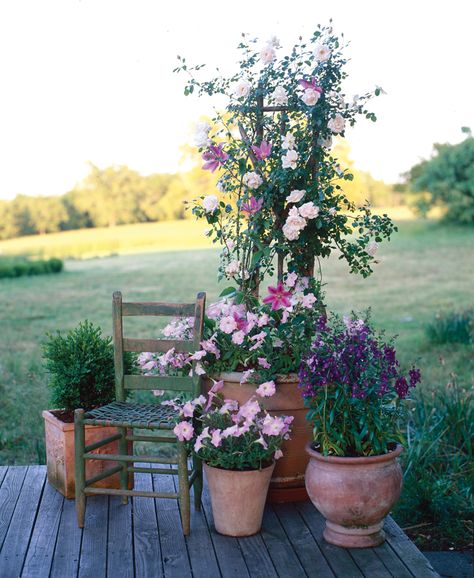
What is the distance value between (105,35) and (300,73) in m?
13.0

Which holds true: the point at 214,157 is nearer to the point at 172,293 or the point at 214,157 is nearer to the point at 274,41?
the point at 274,41

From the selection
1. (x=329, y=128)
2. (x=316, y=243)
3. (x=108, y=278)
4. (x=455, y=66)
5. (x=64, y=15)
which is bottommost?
(x=108, y=278)

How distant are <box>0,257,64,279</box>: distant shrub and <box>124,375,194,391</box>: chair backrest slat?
554 inches

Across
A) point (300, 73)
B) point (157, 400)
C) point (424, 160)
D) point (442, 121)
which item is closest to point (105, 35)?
point (442, 121)

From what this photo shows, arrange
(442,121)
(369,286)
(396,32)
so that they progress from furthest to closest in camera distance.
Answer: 1. (442,121)
2. (369,286)
3. (396,32)

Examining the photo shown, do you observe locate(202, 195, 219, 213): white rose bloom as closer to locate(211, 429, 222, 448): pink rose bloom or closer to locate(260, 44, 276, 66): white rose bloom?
locate(260, 44, 276, 66): white rose bloom

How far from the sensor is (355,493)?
2.83 m

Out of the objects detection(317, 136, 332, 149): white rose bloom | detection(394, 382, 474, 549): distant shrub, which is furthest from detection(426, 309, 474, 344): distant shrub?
detection(317, 136, 332, 149): white rose bloom

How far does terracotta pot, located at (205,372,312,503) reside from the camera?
321 cm

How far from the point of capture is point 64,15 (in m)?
12.7

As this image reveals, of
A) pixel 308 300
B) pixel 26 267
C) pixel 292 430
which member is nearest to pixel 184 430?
pixel 292 430

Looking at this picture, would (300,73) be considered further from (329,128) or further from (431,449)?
(431,449)

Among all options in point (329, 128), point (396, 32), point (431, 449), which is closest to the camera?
point (329, 128)

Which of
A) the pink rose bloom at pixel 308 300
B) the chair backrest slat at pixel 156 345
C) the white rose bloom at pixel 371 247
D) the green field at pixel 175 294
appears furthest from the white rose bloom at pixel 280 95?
the green field at pixel 175 294
